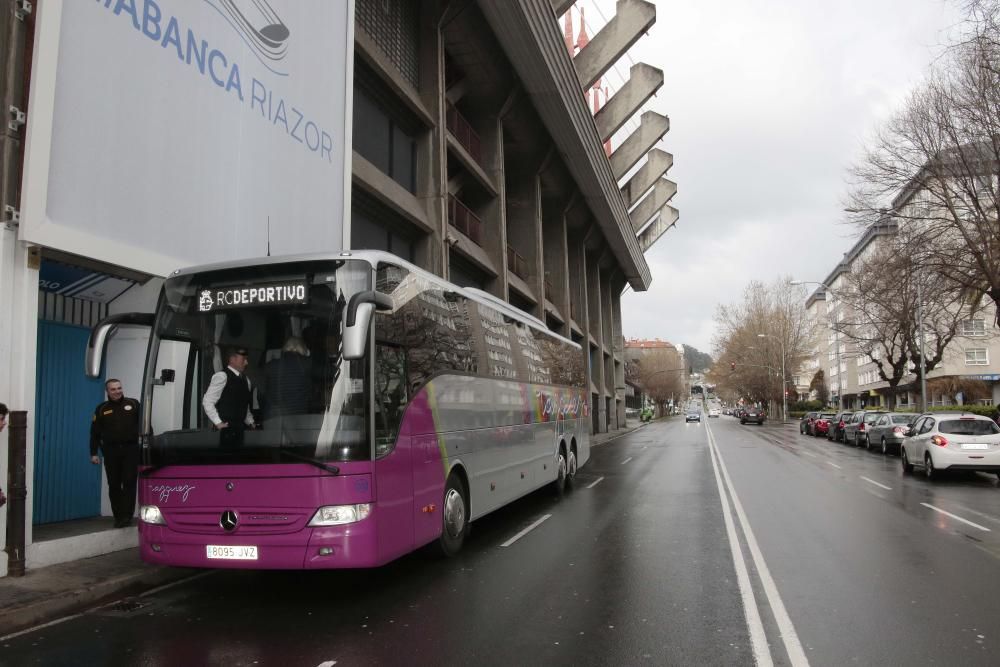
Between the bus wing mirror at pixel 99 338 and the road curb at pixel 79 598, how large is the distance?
195 cm

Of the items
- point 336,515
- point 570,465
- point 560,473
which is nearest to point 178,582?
point 336,515

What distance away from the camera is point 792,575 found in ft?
23.1

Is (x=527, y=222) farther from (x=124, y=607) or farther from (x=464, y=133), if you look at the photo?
(x=124, y=607)

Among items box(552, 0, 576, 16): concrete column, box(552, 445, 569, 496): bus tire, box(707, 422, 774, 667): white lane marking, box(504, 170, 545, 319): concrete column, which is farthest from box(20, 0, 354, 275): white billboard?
box(504, 170, 545, 319): concrete column

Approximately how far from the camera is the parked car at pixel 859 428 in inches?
1147

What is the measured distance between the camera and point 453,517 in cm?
827

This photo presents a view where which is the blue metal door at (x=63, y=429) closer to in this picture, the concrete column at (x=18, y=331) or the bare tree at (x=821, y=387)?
the concrete column at (x=18, y=331)

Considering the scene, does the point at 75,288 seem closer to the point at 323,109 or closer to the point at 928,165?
the point at 323,109

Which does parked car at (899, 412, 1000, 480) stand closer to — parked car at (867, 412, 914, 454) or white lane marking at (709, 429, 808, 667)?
parked car at (867, 412, 914, 454)

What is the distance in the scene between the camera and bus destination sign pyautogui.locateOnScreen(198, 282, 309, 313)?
247 inches

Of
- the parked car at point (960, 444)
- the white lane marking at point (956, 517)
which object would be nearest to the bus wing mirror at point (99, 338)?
the white lane marking at point (956, 517)

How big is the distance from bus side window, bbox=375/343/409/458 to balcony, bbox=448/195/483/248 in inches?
611

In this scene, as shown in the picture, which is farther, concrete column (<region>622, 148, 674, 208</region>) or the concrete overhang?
concrete column (<region>622, 148, 674, 208</region>)

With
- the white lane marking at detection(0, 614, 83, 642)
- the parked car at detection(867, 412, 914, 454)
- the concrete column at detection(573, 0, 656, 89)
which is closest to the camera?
the white lane marking at detection(0, 614, 83, 642)
